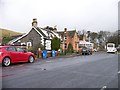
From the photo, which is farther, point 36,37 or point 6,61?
point 36,37

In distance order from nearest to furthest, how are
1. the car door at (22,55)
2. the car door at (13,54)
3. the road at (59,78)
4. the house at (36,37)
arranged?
the road at (59,78) < the car door at (13,54) < the car door at (22,55) < the house at (36,37)

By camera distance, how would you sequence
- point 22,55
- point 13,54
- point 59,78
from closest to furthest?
point 59,78, point 13,54, point 22,55

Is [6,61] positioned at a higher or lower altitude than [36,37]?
lower

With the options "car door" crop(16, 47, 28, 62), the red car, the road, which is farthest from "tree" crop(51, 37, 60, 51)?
the road

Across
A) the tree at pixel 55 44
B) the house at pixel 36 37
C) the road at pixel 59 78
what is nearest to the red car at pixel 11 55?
the road at pixel 59 78

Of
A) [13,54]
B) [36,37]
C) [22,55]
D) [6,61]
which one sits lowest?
[6,61]

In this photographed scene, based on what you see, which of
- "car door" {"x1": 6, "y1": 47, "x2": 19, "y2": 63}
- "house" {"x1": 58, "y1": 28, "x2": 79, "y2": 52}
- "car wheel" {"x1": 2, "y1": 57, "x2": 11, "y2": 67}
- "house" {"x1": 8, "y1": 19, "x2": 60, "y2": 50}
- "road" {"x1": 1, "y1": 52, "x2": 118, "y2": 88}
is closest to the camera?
"road" {"x1": 1, "y1": 52, "x2": 118, "y2": 88}

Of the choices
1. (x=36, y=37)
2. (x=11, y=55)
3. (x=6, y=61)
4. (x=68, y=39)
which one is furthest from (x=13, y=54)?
(x=68, y=39)

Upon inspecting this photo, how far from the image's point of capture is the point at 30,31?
48.5 meters

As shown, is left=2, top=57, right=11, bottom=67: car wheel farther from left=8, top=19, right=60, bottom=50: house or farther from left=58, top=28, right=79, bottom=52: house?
left=58, top=28, right=79, bottom=52: house

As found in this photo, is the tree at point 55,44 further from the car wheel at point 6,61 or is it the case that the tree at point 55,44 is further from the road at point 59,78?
the road at point 59,78

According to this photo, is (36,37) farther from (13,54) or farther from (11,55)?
(11,55)

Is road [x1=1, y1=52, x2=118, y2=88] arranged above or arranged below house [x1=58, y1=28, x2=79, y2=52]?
below

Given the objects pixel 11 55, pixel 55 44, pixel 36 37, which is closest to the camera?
pixel 11 55
